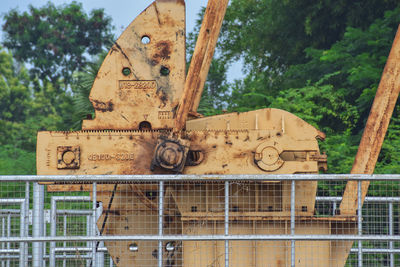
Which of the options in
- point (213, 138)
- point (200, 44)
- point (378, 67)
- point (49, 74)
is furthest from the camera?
point (49, 74)

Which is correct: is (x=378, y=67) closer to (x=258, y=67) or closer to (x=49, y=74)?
(x=258, y=67)

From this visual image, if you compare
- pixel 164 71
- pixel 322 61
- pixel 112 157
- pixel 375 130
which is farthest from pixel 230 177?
pixel 322 61

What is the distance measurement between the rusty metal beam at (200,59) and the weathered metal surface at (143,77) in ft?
0.86

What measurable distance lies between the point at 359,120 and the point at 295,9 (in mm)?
5228

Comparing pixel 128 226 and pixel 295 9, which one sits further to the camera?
pixel 295 9

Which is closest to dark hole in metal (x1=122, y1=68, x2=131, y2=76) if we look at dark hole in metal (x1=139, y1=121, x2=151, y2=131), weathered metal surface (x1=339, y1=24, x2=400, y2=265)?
dark hole in metal (x1=139, y1=121, x2=151, y2=131)

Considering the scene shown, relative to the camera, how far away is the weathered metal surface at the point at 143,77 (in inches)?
255

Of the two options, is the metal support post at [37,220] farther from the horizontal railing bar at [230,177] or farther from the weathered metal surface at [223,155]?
the weathered metal surface at [223,155]

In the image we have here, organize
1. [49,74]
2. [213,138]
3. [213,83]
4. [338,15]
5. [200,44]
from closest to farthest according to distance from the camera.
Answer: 1. [213,138]
2. [200,44]
3. [338,15]
4. [213,83]
5. [49,74]

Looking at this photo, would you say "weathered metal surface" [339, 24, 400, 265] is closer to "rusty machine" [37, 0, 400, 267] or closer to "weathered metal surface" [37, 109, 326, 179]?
"rusty machine" [37, 0, 400, 267]

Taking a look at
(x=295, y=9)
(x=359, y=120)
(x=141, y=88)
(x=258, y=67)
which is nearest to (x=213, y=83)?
(x=258, y=67)

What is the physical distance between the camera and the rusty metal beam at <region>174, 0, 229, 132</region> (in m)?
6.21

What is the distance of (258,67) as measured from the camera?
2252 cm

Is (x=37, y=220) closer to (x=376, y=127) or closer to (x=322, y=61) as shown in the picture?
(x=376, y=127)
